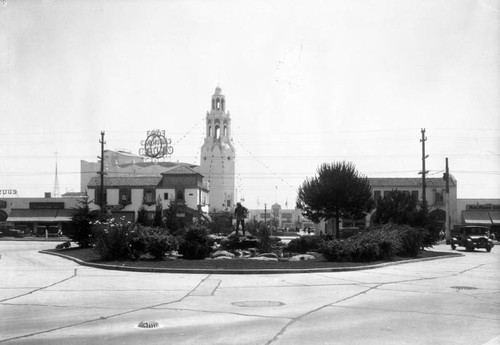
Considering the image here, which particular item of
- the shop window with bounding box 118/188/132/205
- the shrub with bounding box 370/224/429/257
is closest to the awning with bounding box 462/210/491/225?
the shop window with bounding box 118/188/132/205

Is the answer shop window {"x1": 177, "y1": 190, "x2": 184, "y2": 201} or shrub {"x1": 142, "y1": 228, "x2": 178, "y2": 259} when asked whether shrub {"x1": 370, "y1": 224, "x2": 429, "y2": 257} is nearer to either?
shrub {"x1": 142, "y1": 228, "x2": 178, "y2": 259}

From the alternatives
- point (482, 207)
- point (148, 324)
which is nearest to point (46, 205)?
point (482, 207)

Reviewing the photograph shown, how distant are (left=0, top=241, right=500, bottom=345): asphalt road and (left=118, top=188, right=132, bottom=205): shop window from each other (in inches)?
2210

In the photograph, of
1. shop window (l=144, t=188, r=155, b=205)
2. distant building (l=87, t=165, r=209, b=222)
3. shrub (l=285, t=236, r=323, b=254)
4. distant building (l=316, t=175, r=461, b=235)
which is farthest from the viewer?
distant building (l=87, t=165, r=209, b=222)

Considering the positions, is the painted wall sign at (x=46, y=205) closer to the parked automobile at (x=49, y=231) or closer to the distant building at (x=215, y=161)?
Answer: the parked automobile at (x=49, y=231)

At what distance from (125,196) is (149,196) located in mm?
3297

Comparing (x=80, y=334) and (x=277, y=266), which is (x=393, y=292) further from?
(x=80, y=334)

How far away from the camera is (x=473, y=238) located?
35438mm

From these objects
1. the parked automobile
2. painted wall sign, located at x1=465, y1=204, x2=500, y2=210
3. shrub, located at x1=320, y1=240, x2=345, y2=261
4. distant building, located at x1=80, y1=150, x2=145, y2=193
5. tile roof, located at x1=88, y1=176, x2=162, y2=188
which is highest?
distant building, located at x1=80, y1=150, x2=145, y2=193

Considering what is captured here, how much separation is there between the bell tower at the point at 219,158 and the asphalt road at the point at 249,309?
102285mm

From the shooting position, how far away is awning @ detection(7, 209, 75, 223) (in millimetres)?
73562

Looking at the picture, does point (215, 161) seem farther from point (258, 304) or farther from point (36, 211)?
point (258, 304)

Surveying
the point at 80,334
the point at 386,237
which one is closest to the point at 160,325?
the point at 80,334

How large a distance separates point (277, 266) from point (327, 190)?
23753 mm
